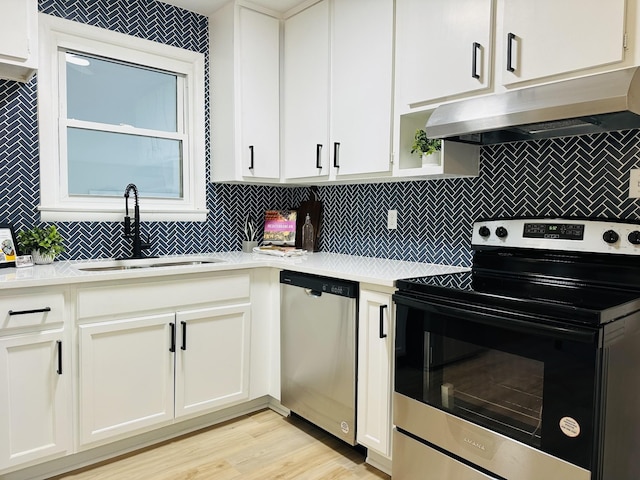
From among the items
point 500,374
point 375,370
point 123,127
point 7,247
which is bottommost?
point 375,370

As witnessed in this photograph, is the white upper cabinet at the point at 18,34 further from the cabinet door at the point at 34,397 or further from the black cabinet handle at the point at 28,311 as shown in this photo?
the cabinet door at the point at 34,397

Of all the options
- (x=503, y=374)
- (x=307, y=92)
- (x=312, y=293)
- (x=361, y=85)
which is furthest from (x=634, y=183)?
(x=307, y=92)

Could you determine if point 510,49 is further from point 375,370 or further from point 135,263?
point 135,263

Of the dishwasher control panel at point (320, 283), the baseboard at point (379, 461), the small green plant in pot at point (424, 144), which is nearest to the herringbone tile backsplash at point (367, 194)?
the small green plant in pot at point (424, 144)

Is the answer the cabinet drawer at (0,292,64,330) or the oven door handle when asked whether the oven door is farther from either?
the cabinet drawer at (0,292,64,330)

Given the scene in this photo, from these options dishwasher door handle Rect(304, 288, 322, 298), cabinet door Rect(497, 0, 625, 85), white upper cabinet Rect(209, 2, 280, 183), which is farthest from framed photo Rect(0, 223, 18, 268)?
cabinet door Rect(497, 0, 625, 85)

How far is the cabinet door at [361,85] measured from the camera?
2.27 metres

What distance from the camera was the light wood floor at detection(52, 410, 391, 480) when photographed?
6.72ft

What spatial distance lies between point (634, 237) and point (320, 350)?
1397 millimetres

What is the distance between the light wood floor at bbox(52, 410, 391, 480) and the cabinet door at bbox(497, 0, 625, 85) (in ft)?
5.83

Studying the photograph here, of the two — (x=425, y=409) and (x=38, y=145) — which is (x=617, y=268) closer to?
(x=425, y=409)

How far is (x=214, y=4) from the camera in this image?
2.81 metres

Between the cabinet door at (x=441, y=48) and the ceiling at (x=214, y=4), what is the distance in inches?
34.8

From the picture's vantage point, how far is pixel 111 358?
6.93ft
